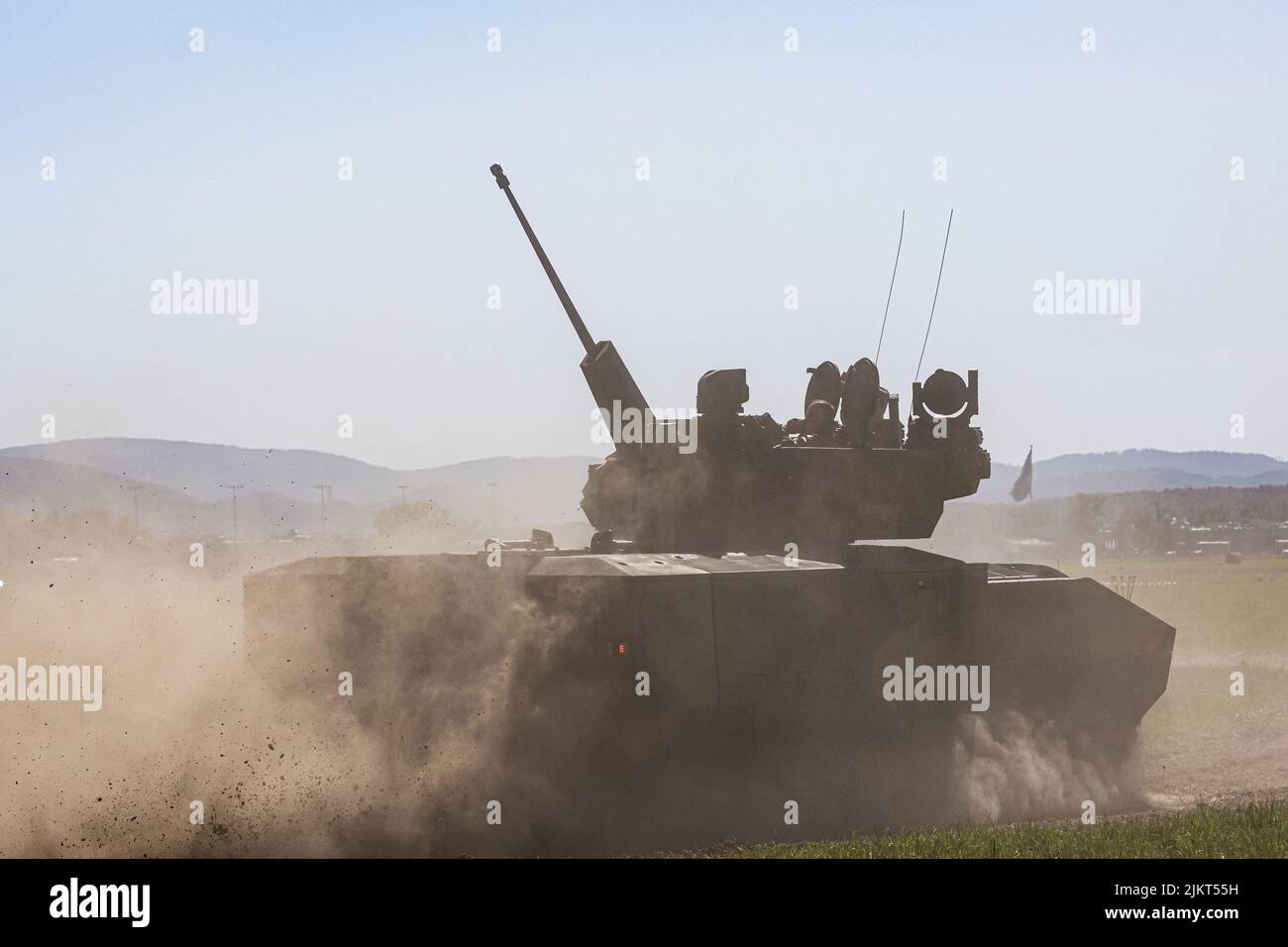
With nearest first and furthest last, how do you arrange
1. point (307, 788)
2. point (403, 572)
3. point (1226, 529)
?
1. point (307, 788)
2. point (403, 572)
3. point (1226, 529)

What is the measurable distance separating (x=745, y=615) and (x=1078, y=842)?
12.5 feet

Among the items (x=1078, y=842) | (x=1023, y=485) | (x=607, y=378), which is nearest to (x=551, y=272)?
(x=607, y=378)

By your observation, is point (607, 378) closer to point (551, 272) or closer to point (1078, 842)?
point (551, 272)

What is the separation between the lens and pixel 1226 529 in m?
109

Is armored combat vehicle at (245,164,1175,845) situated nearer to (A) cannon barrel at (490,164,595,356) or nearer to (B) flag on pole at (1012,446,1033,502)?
(A) cannon barrel at (490,164,595,356)

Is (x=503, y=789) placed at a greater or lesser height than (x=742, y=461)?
lesser

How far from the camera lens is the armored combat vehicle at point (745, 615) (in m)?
14.9

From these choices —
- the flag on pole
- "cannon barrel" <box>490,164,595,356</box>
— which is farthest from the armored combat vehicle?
the flag on pole

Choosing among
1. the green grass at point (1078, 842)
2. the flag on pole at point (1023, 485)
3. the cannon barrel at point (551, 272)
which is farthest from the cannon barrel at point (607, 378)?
the flag on pole at point (1023, 485)

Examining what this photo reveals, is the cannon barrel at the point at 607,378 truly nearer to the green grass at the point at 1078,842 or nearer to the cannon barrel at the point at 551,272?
the cannon barrel at the point at 551,272
